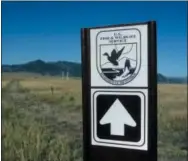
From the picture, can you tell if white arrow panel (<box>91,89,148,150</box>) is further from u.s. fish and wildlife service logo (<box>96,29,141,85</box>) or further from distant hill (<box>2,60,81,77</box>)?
distant hill (<box>2,60,81,77</box>)

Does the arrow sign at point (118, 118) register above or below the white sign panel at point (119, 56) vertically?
below

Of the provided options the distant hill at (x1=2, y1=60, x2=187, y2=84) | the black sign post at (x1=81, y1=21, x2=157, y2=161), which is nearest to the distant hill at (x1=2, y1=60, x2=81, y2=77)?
the distant hill at (x1=2, y1=60, x2=187, y2=84)

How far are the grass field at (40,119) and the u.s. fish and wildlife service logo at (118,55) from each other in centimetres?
30

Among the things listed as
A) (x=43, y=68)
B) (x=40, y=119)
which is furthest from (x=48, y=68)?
(x=40, y=119)

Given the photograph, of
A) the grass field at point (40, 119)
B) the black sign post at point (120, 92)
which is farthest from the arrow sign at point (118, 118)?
the grass field at point (40, 119)

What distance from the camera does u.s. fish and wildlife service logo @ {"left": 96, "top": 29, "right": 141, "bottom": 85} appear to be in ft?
4.06

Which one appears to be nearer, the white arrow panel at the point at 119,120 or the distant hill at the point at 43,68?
the white arrow panel at the point at 119,120

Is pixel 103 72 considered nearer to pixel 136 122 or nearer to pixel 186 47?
pixel 136 122

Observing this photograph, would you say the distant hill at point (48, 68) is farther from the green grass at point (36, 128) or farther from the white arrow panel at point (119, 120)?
the white arrow panel at point (119, 120)

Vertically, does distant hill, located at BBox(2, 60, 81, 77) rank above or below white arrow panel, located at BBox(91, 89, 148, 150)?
above

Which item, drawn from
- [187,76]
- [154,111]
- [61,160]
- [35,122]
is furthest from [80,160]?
[187,76]

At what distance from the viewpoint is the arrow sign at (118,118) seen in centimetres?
126

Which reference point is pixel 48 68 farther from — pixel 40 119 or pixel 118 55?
pixel 118 55

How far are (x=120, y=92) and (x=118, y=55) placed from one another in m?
0.15
